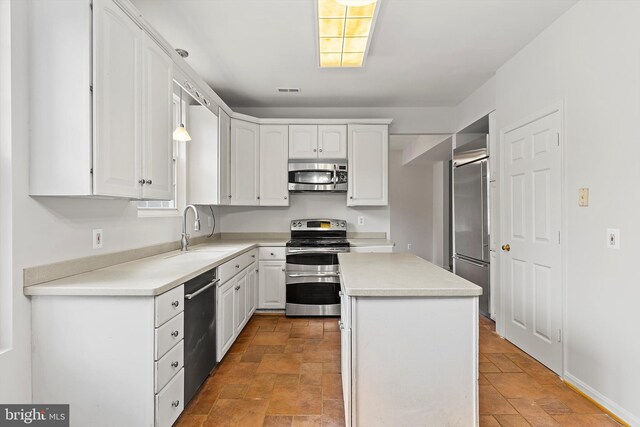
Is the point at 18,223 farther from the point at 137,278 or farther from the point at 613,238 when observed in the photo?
the point at 613,238

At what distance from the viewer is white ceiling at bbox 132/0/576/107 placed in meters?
2.28

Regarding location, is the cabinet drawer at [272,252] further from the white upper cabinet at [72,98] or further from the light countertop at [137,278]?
the white upper cabinet at [72,98]

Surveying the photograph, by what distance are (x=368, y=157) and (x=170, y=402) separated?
3.20 metres

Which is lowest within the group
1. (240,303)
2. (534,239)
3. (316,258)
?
(240,303)

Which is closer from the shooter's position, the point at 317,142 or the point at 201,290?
the point at 201,290

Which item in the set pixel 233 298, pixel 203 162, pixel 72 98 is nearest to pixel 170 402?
pixel 233 298

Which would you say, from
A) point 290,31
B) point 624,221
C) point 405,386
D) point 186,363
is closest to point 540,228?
point 624,221

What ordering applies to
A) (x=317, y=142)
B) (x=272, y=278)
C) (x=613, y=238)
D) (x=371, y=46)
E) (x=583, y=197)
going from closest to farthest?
1. (x=613, y=238)
2. (x=583, y=197)
3. (x=371, y=46)
4. (x=272, y=278)
5. (x=317, y=142)

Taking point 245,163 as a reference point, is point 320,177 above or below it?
below

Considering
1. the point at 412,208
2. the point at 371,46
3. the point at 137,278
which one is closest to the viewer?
the point at 137,278

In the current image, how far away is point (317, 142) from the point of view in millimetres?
4086

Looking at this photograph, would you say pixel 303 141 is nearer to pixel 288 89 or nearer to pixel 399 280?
pixel 288 89

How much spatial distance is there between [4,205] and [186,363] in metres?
1.21

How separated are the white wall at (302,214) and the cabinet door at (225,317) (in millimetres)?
1642
